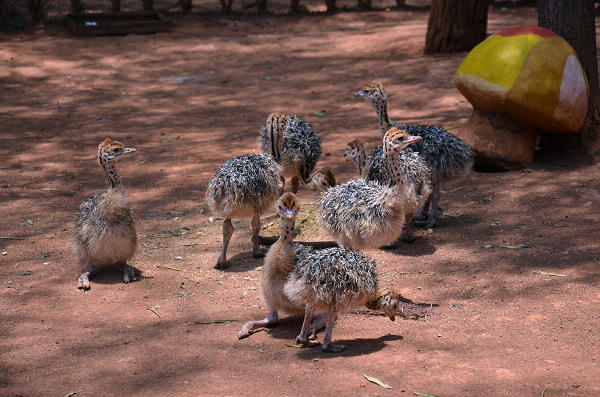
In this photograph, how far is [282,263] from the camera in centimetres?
551

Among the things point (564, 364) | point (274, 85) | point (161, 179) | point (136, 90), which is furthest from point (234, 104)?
point (564, 364)

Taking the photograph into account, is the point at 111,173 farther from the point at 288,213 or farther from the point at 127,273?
the point at 288,213

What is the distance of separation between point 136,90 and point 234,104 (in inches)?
85.2

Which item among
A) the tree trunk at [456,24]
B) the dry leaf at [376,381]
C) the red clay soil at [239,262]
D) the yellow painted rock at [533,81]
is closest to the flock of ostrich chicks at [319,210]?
the red clay soil at [239,262]

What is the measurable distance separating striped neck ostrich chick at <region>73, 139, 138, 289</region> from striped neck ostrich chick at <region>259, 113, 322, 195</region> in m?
1.82

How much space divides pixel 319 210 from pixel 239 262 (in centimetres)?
106

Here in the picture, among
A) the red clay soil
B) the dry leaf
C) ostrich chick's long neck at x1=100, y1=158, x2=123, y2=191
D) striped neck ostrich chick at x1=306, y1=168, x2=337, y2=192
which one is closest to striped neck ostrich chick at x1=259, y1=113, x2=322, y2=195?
striped neck ostrich chick at x1=306, y1=168, x2=337, y2=192

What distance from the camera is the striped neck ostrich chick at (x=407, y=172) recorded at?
672 centimetres

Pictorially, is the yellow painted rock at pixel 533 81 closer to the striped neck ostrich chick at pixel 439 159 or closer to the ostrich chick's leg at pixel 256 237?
the striped neck ostrich chick at pixel 439 159

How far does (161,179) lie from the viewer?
9523 millimetres

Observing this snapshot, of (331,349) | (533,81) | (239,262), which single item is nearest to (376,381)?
(331,349)

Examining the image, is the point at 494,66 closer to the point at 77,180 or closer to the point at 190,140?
the point at 190,140

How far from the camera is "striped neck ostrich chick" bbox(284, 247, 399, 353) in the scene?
17.3ft

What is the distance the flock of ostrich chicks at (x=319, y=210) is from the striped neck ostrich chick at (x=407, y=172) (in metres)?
0.01
